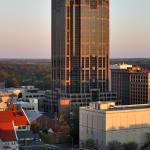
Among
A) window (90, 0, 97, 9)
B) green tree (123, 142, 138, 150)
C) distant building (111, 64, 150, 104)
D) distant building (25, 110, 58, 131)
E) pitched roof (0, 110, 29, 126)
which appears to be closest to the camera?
green tree (123, 142, 138, 150)

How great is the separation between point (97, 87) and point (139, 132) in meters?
33.7

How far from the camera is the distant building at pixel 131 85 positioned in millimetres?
93188

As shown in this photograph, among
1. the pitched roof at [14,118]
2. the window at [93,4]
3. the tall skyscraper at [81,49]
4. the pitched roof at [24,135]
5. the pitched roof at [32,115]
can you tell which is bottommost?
the pitched roof at [24,135]

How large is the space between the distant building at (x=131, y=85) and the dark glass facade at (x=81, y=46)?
3406mm

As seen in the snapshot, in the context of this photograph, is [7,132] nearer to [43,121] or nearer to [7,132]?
[7,132]

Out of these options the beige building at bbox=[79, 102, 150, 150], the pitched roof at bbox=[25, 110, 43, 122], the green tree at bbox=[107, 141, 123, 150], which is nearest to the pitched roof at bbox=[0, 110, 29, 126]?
the pitched roof at bbox=[25, 110, 43, 122]

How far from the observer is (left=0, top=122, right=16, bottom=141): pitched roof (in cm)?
6105

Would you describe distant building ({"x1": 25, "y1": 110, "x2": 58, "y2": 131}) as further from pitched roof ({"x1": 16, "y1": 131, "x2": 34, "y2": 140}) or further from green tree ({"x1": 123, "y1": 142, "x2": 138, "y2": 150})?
green tree ({"x1": 123, "y1": 142, "x2": 138, "y2": 150})

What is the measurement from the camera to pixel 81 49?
9619cm

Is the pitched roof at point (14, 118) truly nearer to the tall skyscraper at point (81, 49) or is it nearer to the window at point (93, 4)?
the tall skyscraper at point (81, 49)

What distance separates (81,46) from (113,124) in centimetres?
3560

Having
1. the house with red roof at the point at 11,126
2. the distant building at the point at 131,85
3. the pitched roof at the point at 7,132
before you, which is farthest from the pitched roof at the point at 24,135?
the distant building at the point at 131,85

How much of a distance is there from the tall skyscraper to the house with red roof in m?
22.7

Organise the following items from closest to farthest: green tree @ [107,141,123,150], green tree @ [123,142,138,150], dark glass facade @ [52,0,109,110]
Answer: green tree @ [107,141,123,150]
green tree @ [123,142,138,150]
dark glass facade @ [52,0,109,110]
